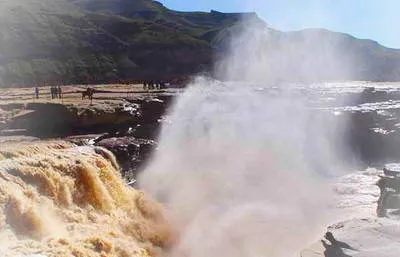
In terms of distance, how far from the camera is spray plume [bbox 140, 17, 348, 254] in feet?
55.2

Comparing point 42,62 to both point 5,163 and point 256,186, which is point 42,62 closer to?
point 256,186

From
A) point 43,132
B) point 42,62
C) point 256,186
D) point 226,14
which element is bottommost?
point 256,186

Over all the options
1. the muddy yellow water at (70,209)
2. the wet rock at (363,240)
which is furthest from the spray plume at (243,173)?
the wet rock at (363,240)

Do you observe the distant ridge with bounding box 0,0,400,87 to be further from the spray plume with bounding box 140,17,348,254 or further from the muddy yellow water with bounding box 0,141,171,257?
the muddy yellow water with bounding box 0,141,171,257

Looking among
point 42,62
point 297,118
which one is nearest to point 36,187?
point 297,118

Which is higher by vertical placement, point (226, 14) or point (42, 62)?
point (226, 14)

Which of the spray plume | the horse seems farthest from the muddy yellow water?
the horse

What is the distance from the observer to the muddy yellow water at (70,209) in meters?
12.3

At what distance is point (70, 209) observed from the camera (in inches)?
600

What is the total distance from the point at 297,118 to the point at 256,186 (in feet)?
38.6

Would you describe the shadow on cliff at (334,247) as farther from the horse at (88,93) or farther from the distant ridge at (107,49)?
the distant ridge at (107,49)

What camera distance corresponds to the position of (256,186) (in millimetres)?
23953

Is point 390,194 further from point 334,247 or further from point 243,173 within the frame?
point 243,173

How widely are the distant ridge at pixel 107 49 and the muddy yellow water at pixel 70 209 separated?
1526 inches
